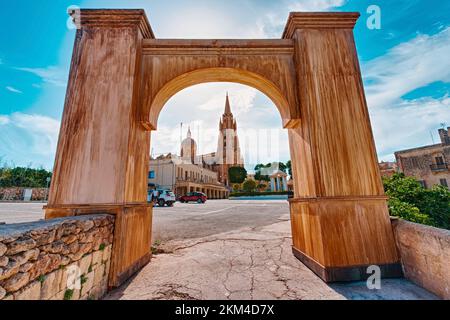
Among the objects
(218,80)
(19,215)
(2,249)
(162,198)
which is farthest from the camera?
(162,198)

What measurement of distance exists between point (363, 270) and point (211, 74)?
172 inches

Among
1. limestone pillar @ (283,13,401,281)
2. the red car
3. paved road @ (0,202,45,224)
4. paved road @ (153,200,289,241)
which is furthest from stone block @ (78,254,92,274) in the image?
the red car

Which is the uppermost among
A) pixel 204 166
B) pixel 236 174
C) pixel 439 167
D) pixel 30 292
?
pixel 204 166

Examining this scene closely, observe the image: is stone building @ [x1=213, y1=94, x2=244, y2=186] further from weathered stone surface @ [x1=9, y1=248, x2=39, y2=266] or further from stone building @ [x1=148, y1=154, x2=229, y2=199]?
weathered stone surface @ [x1=9, y1=248, x2=39, y2=266]

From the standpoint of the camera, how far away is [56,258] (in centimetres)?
186

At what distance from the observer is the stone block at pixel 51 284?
172 centimetres

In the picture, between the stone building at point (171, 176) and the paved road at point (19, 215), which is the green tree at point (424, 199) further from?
the stone building at point (171, 176)


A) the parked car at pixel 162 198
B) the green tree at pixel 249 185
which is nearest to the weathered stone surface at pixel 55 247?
the parked car at pixel 162 198

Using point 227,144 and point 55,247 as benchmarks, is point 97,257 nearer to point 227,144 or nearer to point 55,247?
point 55,247

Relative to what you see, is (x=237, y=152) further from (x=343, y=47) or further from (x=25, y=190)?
(x=343, y=47)

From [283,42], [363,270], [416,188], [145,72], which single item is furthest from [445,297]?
[416,188]

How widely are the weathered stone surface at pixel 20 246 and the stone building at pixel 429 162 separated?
30.8 metres

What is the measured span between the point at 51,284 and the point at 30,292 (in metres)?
0.26

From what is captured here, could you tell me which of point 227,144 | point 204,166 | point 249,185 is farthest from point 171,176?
point 227,144
